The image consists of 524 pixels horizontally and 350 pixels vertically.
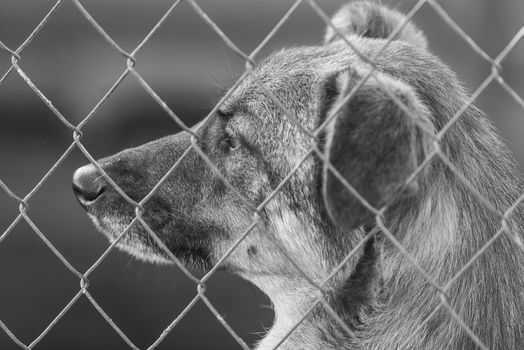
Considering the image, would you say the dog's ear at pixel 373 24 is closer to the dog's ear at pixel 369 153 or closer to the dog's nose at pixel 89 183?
the dog's nose at pixel 89 183

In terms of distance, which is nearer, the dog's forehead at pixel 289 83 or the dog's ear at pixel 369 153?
the dog's ear at pixel 369 153

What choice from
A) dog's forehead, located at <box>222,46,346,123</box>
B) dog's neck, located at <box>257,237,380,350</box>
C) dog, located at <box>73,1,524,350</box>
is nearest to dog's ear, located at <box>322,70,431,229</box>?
dog, located at <box>73,1,524,350</box>

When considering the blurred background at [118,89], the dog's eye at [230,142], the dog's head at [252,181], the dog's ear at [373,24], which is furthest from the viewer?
the blurred background at [118,89]

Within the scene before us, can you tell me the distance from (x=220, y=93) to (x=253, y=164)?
0.77 m

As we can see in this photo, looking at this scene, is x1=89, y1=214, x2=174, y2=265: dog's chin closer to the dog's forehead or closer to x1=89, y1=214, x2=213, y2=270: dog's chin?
x1=89, y1=214, x2=213, y2=270: dog's chin

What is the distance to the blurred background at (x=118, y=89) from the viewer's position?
22.9ft

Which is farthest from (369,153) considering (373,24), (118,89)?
(118,89)

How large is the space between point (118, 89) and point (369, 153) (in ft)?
17.0

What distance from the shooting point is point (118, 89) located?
7438 mm

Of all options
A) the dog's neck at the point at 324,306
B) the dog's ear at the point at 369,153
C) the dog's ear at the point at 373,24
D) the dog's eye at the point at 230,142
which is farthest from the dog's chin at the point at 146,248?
the dog's ear at the point at 373,24

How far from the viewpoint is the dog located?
8.48ft

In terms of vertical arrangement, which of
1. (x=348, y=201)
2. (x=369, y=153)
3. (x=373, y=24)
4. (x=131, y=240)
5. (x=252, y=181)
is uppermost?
(x=373, y=24)

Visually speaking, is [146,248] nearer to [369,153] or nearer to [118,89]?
[369,153]

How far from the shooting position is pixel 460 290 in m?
2.87
